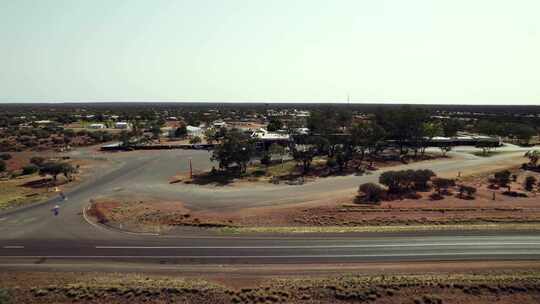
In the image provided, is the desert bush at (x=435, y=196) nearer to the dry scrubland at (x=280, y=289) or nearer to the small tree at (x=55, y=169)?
the dry scrubland at (x=280, y=289)

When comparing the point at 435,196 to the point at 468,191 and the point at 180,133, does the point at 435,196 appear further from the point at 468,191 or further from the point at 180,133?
the point at 180,133

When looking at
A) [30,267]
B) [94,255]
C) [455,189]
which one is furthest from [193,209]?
[455,189]

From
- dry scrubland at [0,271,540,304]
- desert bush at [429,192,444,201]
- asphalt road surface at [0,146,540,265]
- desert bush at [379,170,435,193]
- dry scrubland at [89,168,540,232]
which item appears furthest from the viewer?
desert bush at [379,170,435,193]

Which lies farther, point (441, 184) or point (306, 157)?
point (306, 157)

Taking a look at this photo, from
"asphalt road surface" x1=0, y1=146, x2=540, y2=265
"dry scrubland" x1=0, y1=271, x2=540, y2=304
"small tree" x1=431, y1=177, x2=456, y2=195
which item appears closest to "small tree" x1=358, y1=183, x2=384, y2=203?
"small tree" x1=431, y1=177, x2=456, y2=195

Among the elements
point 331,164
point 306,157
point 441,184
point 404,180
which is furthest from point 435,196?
point 306,157

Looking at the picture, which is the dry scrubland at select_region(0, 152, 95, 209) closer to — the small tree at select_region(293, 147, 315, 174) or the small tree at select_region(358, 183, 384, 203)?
the small tree at select_region(293, 147, 315, 174)

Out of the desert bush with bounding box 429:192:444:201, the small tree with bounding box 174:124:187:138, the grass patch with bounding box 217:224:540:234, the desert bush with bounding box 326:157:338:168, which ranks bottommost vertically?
the grass patch with bounding box 217:224:540:234

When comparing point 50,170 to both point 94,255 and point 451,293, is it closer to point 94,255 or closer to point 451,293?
point 94,255

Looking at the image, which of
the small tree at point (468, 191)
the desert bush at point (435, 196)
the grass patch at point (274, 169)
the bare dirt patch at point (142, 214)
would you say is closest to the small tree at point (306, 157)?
the grass patch at point (274, 169)

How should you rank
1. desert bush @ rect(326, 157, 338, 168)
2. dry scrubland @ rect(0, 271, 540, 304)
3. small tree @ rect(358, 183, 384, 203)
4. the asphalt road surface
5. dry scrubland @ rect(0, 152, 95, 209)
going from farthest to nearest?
desert bush @ rect(326, 157, 338, 168) → dry scrubland @ rect(0, 152, 95, 209) → small tree @ rect(358, 183, 384, 203) → the asphalt road surface → dry scrubland @ rect(0, 271, 540, 304)
